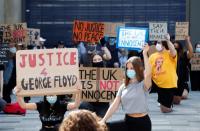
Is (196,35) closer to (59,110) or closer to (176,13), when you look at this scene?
(176,13)

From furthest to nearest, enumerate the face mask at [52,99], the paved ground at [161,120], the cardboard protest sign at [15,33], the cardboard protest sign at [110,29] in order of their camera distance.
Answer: the cardboard protest sign at [15,33] < the cardboard protest sign at [110,29] < the paved ground at [161,120] < the face mask at [52,99]

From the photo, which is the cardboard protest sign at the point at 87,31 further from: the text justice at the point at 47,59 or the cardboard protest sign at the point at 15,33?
the text justice at the point at 47,59

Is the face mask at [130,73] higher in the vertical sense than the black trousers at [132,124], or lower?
higher

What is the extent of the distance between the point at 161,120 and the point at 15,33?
6849 millimetres

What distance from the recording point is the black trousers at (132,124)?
24.7 feet

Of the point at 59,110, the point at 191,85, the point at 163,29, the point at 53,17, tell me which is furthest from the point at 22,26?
the point at 59,110

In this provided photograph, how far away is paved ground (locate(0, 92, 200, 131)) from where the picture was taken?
12266 mm

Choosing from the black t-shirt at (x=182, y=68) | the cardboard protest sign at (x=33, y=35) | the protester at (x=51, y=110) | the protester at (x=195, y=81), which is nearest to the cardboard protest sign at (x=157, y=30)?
the black t-shirt at (x=182, y=68)

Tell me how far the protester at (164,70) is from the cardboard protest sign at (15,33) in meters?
5.74

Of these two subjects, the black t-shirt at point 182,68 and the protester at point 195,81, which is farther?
the protester at point 195,81

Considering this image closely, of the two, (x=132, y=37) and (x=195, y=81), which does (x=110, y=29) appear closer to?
(x=132, y=37)

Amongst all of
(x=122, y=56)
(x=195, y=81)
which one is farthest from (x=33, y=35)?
(x=195, y=81)

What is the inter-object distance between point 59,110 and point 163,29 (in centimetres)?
1071

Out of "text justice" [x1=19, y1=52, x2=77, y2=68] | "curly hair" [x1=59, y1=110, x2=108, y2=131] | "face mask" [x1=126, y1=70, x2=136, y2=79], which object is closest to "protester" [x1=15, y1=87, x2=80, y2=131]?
"text justice" [x1=19, y1=52, x2=77, y2=68]
